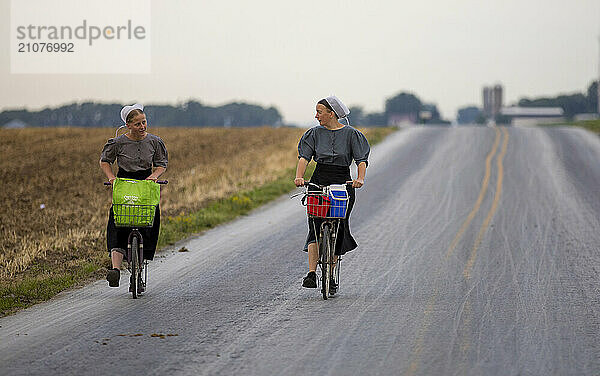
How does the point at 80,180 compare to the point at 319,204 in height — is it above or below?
below

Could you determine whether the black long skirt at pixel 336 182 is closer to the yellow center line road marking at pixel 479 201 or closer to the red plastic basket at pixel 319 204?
the red plastic basket at pixel 319 204

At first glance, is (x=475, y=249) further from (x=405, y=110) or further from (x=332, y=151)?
(x=405, y=110)

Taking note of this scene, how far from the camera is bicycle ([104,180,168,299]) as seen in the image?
816cm

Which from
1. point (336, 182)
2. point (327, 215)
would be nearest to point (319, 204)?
point (327, 215)

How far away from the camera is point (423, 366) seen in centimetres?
581

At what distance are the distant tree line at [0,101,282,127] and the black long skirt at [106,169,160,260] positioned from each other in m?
58.7

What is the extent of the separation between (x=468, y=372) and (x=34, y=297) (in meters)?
4.91

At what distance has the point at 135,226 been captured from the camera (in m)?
8.25

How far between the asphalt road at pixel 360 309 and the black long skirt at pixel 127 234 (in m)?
0.51

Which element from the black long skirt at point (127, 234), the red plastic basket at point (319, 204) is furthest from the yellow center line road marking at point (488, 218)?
the black long skirt at point (127, 234)

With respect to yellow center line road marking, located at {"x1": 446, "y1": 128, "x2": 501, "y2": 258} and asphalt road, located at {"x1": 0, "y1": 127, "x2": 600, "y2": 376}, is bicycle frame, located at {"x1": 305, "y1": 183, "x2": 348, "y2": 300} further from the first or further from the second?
yellow center line road marking, located at {"x1": 446, "y1": 128, "x2": 501, "y2": 258}

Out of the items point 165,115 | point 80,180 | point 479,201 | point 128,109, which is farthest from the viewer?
point 165,115

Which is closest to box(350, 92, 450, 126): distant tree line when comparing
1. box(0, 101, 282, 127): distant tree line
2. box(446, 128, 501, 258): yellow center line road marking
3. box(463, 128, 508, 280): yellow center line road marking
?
box(0, 101, 282, 127): distant tree line

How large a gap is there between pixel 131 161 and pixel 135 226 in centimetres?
75
